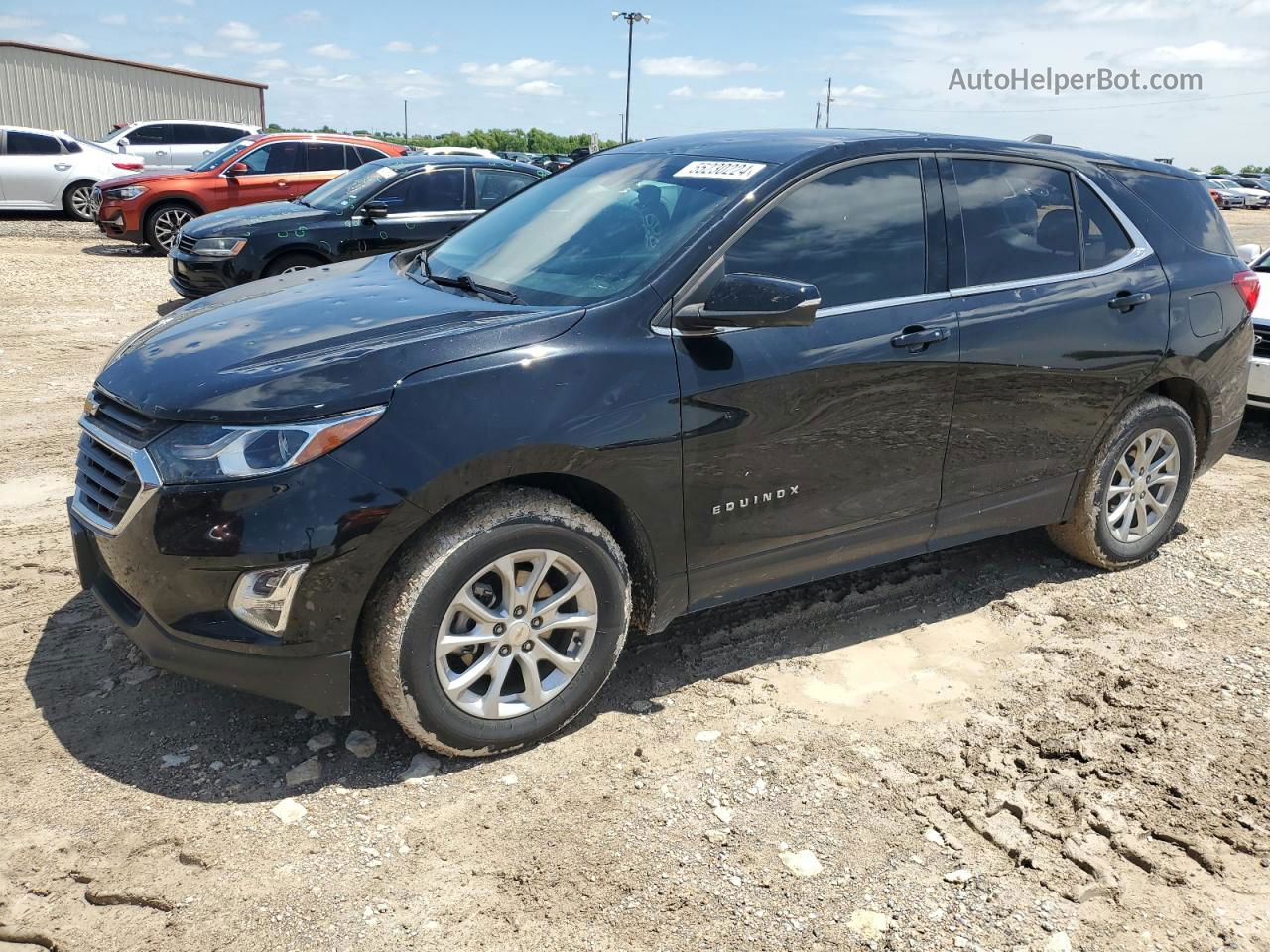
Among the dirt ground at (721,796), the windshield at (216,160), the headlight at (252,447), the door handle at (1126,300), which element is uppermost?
the windshield at (216,160)

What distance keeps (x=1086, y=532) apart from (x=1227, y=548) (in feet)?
3.78

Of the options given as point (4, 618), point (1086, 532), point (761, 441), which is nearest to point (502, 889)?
point (761, 441)

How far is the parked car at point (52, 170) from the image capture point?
17766 mm

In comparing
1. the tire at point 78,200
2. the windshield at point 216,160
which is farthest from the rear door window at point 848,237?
the tire at point 78,200

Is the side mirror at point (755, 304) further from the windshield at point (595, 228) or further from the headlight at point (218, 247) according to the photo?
the headlight at point (218, 247)

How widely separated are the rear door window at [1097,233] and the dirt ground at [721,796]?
1.50m

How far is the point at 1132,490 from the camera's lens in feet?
15.8

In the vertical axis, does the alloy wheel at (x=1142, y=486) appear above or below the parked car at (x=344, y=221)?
below

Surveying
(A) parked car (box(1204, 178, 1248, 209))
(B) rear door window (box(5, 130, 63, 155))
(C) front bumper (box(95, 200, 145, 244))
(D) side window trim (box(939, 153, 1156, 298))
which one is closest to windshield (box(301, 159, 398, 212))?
(C) front bumper (box(95, 200, 145, 244))

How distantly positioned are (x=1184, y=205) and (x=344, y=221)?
7512 millimetres

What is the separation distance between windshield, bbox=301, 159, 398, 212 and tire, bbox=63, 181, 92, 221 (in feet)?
32.3

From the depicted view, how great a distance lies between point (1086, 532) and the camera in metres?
4.72

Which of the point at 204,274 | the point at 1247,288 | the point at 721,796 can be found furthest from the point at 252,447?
the point at 204,274

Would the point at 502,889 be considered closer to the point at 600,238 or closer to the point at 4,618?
the point at 600,238
